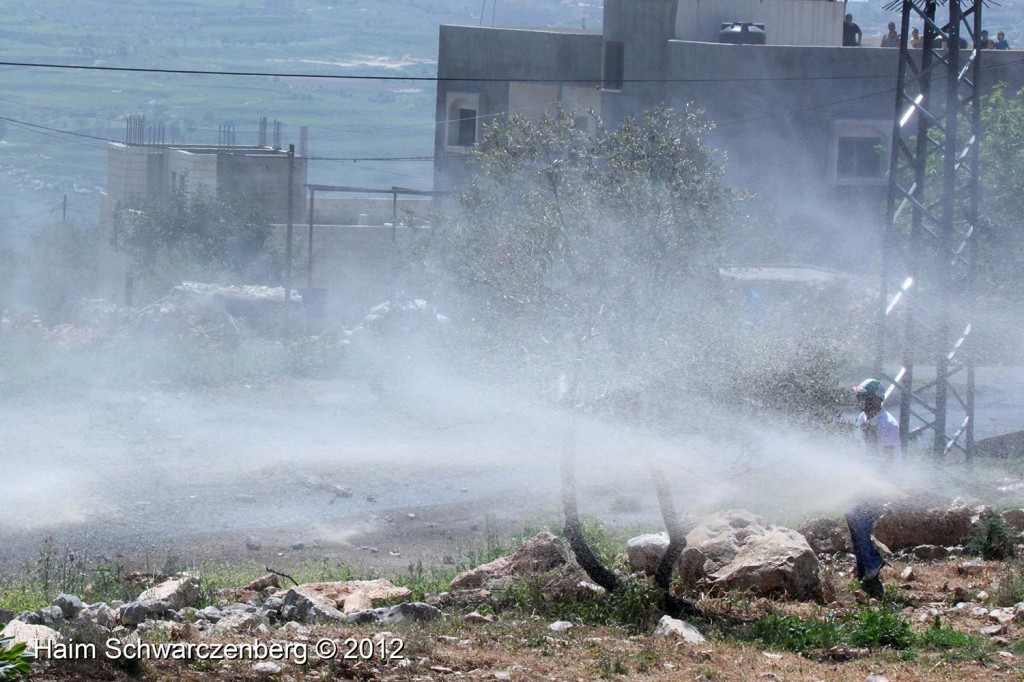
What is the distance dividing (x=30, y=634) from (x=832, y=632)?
4.45 metres

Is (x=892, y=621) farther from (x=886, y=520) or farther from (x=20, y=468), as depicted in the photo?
(x=20, y=468)

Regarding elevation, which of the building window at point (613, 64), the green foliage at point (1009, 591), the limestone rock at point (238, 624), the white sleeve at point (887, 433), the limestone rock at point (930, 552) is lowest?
the limestone rock at point (930, 552)

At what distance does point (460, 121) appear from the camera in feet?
117

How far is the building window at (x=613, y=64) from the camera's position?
31.3 metres

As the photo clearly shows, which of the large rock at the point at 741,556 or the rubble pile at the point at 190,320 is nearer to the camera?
the large rock at the point at 741,556

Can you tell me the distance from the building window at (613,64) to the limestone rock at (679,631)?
25272mm

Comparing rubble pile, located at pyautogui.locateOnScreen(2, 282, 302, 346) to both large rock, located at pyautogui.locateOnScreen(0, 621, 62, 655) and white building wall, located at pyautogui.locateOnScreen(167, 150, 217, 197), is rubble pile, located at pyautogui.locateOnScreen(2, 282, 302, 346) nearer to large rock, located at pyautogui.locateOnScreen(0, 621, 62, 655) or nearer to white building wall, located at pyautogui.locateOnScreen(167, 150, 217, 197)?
white building wall, located at pyautogui.locateOnScreen(167, 150, 217, 197)

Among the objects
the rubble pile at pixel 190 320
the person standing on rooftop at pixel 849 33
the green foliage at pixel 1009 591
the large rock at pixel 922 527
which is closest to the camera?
the green foliage at pixel 1009 591

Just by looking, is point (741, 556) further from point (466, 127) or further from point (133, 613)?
point (466, 127)

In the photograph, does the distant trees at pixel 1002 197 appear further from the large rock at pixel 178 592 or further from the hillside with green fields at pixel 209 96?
the hillside with green fields at pixel 209 96

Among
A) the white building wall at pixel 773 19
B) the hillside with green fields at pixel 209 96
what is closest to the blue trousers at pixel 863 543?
the white building wall at pixel 773 19

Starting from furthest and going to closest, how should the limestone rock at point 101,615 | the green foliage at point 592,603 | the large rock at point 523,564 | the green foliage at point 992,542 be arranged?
the green foliage at point 992,542 → the large rock at point 523,564 → the green foliage at point 592,603 → the limestone rock at point 101,615

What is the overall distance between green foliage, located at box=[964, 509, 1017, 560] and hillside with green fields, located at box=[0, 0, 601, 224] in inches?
3110

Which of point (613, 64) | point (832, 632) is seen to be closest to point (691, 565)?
point (832, 632)
